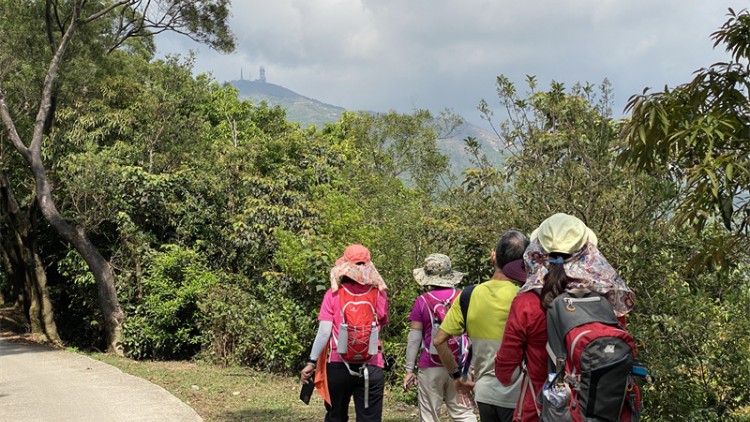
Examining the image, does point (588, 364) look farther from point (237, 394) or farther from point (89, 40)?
point (89, 40)

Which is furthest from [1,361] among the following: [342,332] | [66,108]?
[342,332]

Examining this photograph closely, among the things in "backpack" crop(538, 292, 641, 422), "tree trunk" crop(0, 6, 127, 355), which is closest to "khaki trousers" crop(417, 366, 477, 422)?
"backpack" crop(538, 292, 641, 422)

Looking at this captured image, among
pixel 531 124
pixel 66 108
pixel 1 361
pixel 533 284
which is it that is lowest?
pixel 1 361

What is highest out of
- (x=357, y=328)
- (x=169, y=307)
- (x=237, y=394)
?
(x=357, y=328)

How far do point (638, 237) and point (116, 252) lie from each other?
12848 millimetres

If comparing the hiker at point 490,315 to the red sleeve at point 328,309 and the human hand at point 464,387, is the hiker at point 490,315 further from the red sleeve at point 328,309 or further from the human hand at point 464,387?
the red sleeve at point 328,309

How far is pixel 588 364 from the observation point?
9.48 ft

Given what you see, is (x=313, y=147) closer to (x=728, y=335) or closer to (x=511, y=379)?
(x=728, y=335)

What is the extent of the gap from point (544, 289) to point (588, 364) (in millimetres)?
431

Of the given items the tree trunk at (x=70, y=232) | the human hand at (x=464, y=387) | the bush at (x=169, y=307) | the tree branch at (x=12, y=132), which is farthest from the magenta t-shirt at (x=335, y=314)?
the tree branch at (x=12, y=132)

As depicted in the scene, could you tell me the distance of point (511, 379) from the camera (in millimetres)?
3492

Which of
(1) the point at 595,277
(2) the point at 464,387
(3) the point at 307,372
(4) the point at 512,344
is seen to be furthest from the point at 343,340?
(1) the point at 595,277

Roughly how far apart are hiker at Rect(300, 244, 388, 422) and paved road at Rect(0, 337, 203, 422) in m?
3.27

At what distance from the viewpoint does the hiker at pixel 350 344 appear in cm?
522
